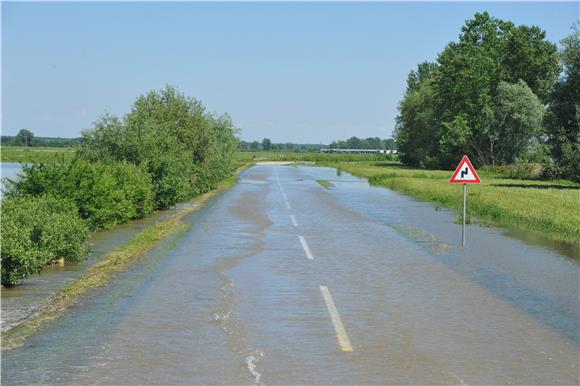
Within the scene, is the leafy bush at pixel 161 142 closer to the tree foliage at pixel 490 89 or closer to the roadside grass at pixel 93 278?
the roadside grass at pixel 93 278

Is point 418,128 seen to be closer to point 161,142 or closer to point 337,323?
point 161,142

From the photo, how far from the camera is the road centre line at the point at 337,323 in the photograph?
810cm

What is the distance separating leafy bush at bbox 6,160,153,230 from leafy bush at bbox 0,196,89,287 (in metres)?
2.02

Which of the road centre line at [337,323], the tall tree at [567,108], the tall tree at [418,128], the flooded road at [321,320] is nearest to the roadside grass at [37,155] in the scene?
the flooded road at [321,320]

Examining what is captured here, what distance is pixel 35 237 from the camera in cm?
1378

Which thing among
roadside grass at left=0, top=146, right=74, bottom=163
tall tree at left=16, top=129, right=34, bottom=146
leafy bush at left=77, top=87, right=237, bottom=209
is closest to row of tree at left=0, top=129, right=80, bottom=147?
tall tree at left=16, top=129, right=34, bottom=146

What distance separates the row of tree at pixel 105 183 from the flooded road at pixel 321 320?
1782mm

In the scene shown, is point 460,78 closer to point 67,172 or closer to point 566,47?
point 566,47

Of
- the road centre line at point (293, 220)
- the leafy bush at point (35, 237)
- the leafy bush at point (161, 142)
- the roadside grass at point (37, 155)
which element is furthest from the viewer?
the leafy bush at point (161, 142)

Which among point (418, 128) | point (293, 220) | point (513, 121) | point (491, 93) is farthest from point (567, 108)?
point (418, 128)

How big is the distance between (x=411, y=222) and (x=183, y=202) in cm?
1506

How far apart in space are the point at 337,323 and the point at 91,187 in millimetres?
13909

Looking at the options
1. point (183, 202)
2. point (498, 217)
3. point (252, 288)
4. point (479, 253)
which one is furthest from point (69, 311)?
point (183, 202)

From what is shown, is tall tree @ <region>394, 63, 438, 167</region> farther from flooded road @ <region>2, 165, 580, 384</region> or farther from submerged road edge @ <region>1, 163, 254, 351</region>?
flooded road @ <region>2, 165, 580, 384</region>
